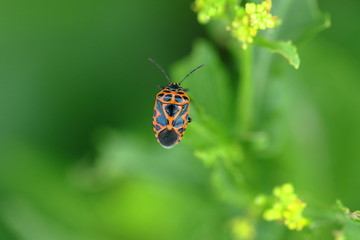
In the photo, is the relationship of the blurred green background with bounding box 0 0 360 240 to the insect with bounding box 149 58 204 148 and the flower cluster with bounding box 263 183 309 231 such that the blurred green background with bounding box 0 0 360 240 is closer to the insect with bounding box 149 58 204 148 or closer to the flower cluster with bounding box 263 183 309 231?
the insect with bounding box 149 58 204 148

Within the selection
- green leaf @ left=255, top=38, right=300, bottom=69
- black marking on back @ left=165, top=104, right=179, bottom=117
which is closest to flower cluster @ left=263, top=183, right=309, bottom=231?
green leaf @ left=255, top=38, right=300, bottom=69

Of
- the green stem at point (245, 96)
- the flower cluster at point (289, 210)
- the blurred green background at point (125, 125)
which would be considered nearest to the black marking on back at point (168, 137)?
the blurred green background at point (125, 125)

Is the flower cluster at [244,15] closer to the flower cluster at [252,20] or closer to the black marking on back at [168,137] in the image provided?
the flower cluster at [252,20]

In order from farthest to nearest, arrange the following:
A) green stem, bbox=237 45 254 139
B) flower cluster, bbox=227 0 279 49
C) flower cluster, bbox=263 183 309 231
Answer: green stem, bbox=237 45 254 139 < flower cluster, bbox=263 183 309 231 < flower cluster, bbox=227 0 279 49

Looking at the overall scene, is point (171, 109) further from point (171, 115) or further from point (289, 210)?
point (289, 210)

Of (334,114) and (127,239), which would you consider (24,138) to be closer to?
(127,239)

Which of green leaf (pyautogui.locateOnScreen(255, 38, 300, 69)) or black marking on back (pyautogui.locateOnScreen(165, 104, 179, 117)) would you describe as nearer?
green leaf (pyautogui.locateOnScreen(255, 38, 300, 69))

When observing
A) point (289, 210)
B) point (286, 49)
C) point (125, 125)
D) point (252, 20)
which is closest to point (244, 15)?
point (252, 20)

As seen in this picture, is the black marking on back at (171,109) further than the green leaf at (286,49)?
Yes
